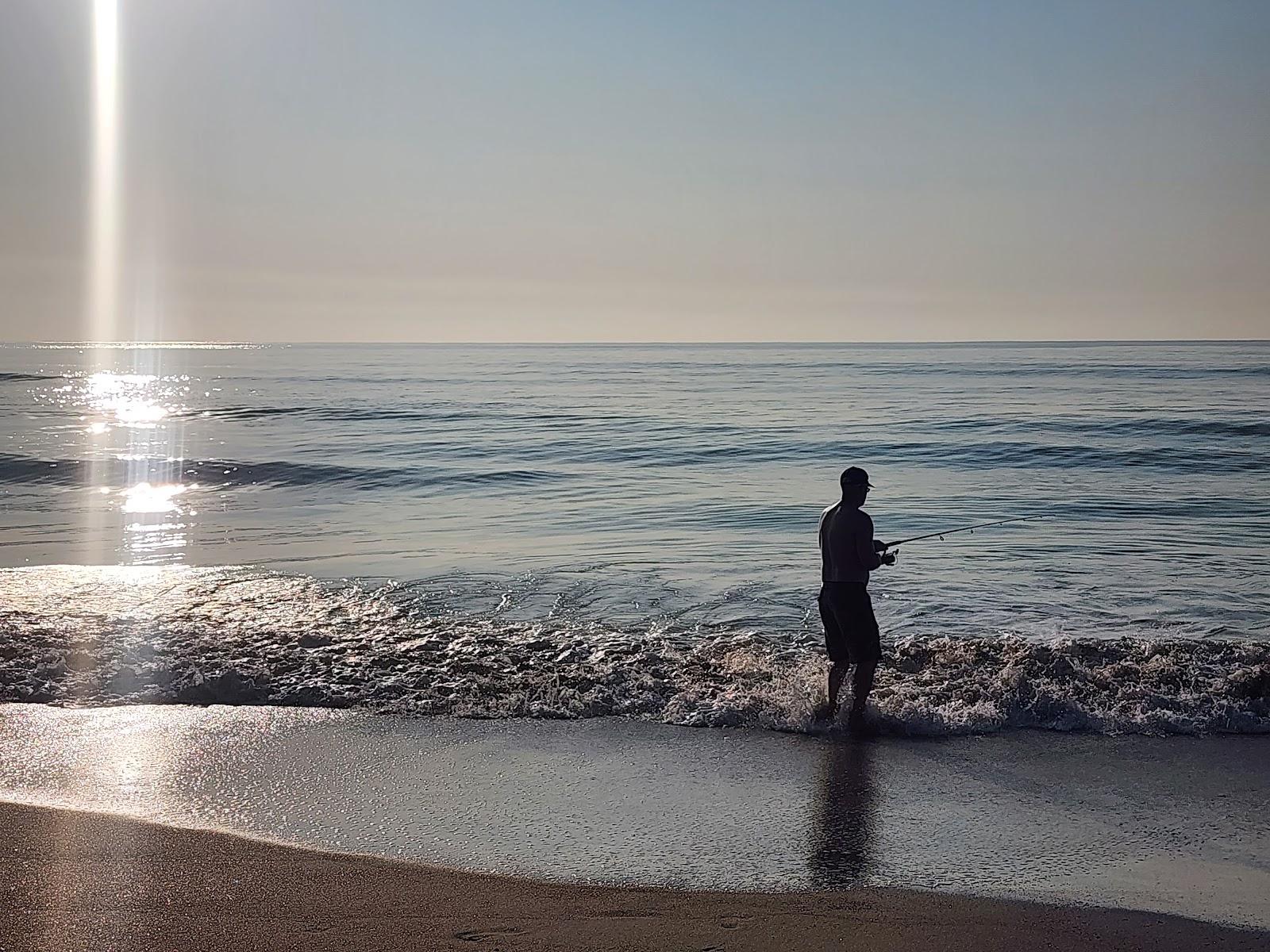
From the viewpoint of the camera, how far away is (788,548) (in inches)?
587

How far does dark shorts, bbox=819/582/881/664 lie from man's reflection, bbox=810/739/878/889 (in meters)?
0.60

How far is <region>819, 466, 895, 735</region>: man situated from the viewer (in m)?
7.36

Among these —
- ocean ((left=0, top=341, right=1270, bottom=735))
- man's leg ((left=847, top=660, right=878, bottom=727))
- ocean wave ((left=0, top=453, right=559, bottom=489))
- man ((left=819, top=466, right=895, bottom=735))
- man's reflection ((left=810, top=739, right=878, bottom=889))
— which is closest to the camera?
man's reflection ((left=810, top=739, right=878, bottom=889))

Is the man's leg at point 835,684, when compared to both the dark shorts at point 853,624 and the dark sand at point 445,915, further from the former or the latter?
the dark sand at point 445,915

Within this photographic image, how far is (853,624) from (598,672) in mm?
2086

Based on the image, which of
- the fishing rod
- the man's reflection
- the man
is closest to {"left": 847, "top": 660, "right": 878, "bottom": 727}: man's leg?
the man

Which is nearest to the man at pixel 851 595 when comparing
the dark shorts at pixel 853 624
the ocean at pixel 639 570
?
the dark shorts at pixel 853 624

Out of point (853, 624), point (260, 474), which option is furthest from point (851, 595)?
point (260, 474)

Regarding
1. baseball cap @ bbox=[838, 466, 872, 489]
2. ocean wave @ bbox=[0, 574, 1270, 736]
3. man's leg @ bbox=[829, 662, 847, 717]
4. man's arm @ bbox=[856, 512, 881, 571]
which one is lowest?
ocean wave @ bbox=[0, 574, 1270, 736]

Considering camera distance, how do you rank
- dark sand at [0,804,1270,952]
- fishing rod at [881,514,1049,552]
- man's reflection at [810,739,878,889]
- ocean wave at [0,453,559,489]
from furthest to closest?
1. ocean wave at [0,453,559,489]
2. fishing rod at [881,514,1049,552]
3. man's reflection at [810,739,878,889]
4. dark sand at [0,804,1270,952]

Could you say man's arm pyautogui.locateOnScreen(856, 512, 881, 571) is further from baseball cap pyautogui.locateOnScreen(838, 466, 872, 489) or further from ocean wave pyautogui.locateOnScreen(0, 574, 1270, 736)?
ocean wave pyautogui.locateOnScreen(0, 574, 1270, 736)

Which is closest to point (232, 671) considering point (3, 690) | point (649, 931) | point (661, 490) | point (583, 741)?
point (3, 690)

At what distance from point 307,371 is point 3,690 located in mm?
80083

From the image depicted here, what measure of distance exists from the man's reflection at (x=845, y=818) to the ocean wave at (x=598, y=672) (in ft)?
1.97
